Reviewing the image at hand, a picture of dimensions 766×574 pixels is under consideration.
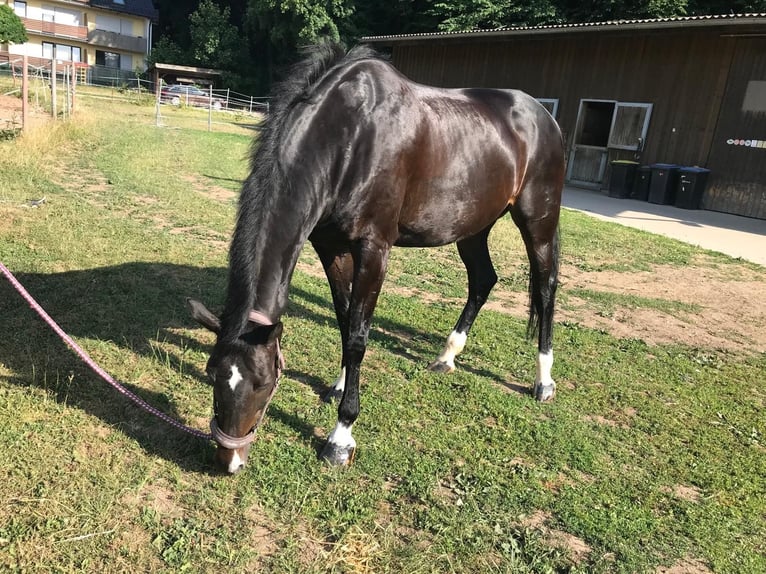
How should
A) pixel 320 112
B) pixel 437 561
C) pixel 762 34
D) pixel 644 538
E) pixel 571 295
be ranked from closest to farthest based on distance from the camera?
pixel 437 561 → pixel 644 538 → pixel 320 112 → pixel 571 295 → pixel 762 34

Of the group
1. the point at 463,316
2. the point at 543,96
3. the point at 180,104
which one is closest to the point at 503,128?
the point at 463,316

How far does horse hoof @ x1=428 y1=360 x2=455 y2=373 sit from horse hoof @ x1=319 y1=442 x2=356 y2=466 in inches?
50.5

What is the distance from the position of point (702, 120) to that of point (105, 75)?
46.7 metres

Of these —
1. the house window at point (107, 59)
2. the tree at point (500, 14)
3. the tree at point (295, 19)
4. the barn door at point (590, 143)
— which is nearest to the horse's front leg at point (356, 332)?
the barn door at point (590, 143)

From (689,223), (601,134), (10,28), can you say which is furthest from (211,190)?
(10,28)

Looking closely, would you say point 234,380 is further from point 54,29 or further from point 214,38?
point 54,29

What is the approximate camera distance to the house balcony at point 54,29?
46.0 metres

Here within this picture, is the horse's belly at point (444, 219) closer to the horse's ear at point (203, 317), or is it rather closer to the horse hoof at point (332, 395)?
the horse hoof at point (332, 395)

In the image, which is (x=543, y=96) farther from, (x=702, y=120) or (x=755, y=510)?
(x=755, y=510)

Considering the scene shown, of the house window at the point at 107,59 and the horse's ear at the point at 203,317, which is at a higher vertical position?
the house window at the point at 107,59

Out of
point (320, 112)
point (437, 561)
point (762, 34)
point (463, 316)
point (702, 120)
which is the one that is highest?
point (762, 34)

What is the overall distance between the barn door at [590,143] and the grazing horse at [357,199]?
13.2 m

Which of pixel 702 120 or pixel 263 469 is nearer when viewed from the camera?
pixel 263 469

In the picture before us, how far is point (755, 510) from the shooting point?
277cm
